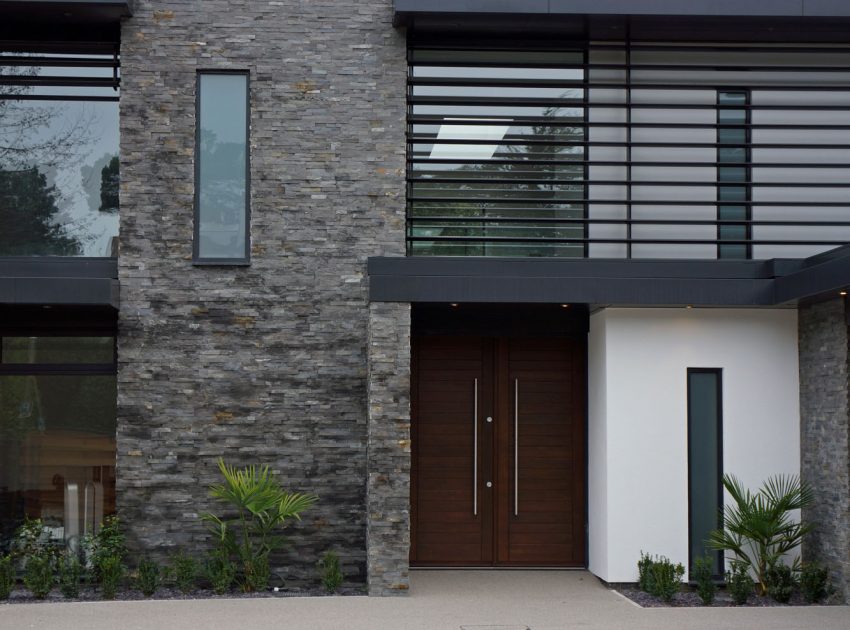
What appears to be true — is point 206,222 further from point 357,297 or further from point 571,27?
point 571,27

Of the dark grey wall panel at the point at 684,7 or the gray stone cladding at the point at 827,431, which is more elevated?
the dark grey wall panel at the point at 684,7

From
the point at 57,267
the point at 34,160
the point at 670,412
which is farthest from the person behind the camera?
the point at 34,160

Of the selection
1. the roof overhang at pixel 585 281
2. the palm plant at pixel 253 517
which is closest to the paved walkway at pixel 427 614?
the palm plant at pixel 253 517

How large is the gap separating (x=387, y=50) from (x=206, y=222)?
273 cm

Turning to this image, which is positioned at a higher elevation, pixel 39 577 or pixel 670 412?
pixel 670 412

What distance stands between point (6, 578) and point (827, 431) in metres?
8.28

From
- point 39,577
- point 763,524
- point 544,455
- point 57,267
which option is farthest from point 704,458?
point 57,267

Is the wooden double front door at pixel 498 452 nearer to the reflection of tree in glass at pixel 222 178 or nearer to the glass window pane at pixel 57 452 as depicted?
the reflection of tree in glass at pixel 222 178

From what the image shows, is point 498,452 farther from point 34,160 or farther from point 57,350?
point 34,160

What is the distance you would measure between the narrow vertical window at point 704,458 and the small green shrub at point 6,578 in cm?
692

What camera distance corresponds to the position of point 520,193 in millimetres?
12133


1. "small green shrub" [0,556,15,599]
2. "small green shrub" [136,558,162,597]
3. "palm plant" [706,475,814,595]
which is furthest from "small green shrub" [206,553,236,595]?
"palm plant" [706,475,814,595]

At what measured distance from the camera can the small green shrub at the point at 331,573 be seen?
1092cm

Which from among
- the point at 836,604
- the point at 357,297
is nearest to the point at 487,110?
the point at 357,297
